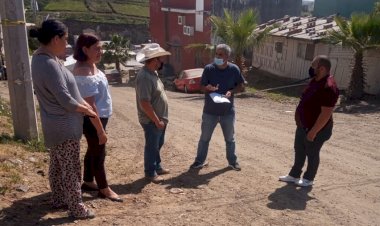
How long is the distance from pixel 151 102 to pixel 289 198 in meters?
2.02

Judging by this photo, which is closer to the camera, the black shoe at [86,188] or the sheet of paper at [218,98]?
the black shoe at [86,188]

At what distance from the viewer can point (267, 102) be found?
15844 mm

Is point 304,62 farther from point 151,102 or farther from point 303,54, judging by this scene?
point 151,102

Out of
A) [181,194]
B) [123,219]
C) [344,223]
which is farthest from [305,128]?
[123,219]

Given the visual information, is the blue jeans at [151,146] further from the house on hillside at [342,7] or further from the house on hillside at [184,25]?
the house on hillside at [342,7]

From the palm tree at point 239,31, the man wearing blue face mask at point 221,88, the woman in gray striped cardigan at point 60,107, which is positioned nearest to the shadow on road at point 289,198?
the man wearing blue face mask at point 221,88

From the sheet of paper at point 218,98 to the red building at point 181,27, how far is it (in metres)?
21.5

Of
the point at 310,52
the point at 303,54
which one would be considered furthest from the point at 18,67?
the point at 303,54

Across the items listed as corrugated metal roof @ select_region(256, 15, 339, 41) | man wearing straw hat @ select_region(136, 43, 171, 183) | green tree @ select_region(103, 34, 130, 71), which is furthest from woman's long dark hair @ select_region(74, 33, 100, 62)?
green tree @ select_region(103, 34, 130, 71)

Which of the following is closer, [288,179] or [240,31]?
[288,179]

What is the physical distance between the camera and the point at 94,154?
4.22 m

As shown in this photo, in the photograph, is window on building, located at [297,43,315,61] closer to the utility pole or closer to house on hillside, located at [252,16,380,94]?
house on hillside, located at [252,16,380,94]

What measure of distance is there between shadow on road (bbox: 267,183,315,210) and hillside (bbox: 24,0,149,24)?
204ft

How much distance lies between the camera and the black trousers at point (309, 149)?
4859 mm
